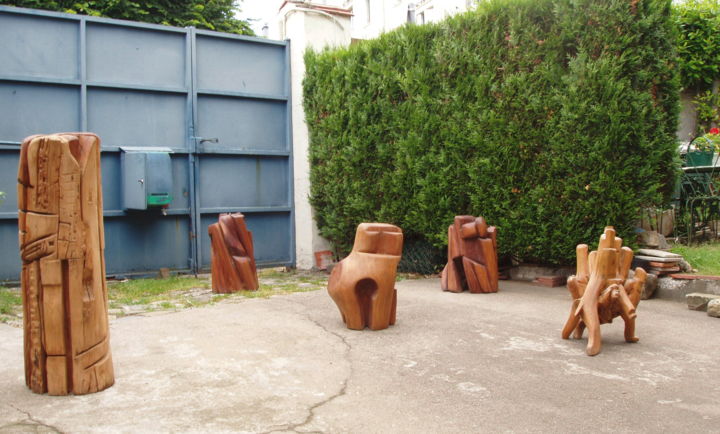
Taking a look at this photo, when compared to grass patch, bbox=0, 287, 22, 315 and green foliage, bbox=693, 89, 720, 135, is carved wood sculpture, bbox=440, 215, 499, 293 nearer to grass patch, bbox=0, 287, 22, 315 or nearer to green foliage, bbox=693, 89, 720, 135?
grass patch, bbox=0, 287, 22, 315

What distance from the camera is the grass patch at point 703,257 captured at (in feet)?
19.3

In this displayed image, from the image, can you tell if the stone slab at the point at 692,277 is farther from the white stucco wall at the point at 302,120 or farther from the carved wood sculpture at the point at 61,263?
the carved wood sculpture at the point at 61,263

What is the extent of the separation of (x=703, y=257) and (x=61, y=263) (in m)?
6.37

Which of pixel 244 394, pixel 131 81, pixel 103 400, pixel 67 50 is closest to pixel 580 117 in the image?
pixel 244 394

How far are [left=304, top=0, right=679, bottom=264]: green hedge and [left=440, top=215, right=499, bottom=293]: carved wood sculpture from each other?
21.8 inches

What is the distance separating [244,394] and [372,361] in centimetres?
92

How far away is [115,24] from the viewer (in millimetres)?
7691

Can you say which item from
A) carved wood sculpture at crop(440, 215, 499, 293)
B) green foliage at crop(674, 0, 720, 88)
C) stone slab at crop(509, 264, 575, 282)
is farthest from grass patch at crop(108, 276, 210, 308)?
green foliage at crop(674, 0, 720, 88)

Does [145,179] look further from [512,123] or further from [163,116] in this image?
[512,123]

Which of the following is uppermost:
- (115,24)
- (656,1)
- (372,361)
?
(115,24)

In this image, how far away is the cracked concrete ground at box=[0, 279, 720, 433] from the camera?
260cm

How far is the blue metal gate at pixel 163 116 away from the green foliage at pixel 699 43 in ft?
22.1

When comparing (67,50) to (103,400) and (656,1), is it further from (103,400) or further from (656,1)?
(656,1)

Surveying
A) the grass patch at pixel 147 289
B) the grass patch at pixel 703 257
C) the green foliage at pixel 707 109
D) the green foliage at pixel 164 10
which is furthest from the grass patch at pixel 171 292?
the green foliage at pixel 707 109
